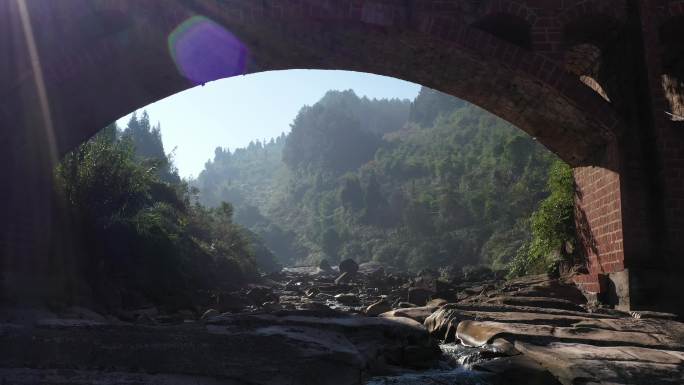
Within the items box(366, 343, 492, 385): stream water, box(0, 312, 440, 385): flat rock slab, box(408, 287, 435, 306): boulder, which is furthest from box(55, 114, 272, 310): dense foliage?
box(366, 343, 492, 385): stream water

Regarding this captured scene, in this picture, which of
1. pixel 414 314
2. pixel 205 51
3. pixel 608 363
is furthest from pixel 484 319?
pixel 205 51

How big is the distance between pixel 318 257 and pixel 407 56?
74443 millimetres

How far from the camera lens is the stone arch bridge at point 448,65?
6270mm

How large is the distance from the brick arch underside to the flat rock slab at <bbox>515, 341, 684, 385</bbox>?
3467 mm

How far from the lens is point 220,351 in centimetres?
348

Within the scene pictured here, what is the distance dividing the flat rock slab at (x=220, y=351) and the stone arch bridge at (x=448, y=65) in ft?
9.99

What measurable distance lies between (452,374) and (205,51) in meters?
5.11

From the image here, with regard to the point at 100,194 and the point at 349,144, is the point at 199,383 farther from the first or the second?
the point at 349,144

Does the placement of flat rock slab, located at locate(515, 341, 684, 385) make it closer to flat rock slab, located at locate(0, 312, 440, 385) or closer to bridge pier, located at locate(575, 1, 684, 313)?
flat rock slab, located at locate(0, 312, 440, 385)

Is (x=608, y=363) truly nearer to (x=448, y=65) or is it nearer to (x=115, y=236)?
(x=448, y=65)

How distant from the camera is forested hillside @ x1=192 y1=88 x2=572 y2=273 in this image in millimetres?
40000

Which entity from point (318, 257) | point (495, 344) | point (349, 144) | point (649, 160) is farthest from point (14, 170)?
point (349, 144)

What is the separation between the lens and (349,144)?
11431 cm

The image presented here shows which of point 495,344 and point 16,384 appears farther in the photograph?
point 495,344
